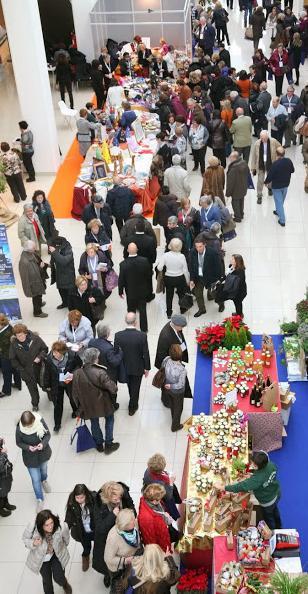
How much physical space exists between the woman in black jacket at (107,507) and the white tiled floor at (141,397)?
82 centimetres

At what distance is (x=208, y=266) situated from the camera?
30.8ft

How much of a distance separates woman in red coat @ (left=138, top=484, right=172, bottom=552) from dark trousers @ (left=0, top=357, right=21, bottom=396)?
3.09m

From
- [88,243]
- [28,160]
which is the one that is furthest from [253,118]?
[88,243]

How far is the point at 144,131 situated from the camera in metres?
14.2

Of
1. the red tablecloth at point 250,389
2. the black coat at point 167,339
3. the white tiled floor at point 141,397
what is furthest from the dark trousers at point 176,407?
the black coat at point 167,339

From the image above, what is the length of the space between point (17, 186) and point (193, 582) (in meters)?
8.71

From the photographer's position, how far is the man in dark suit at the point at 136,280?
8.96 metres

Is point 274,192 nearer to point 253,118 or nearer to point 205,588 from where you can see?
point 253,118

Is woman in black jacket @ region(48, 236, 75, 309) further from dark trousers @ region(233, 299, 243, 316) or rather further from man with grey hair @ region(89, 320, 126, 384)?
dark trousers @ region(233, 299, 243, 316)

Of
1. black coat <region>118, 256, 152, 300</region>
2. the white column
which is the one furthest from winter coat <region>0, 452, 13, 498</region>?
the white column

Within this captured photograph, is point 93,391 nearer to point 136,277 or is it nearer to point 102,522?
point 102,522

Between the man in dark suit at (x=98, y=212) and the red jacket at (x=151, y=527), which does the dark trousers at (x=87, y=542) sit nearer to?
the red jacket at (x=151, y=527)

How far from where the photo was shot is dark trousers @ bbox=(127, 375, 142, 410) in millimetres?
8109

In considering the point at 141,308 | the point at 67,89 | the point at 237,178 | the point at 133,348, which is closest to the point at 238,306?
the point at 141,308
